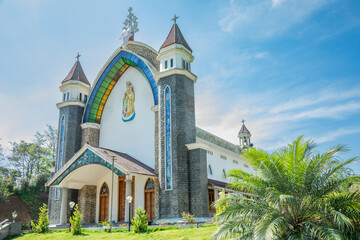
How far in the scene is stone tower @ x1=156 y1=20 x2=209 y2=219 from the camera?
63.2 ft

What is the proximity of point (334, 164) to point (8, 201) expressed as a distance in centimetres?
3371

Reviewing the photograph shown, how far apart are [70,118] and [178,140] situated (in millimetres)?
10422

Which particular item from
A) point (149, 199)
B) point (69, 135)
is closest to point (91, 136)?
point (69, 135)

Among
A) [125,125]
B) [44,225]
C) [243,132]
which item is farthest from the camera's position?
[243,132]

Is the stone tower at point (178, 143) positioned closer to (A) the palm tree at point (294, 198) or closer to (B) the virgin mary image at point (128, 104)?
(B) the virgin mary image at point (128, 104)

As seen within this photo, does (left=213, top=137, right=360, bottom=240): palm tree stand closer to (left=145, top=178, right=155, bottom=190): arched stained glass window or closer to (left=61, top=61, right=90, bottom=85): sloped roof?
(left=145, top=178, right=155, bottom=190): arched stained glass window

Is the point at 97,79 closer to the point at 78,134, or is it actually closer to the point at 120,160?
the point at 78,134

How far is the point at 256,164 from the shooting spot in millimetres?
10273

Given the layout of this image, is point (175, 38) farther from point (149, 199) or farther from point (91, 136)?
point (149, 199)

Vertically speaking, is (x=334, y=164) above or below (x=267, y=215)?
above

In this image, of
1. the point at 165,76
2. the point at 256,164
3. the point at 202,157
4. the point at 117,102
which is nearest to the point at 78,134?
the point at 117,102

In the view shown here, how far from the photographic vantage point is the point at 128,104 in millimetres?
24406

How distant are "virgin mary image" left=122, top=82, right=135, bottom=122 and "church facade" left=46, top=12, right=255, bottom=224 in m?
0.08

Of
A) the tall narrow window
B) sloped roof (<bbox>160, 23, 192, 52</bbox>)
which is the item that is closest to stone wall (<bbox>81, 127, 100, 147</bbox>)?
the tall narrow window
